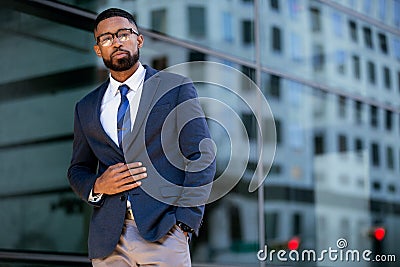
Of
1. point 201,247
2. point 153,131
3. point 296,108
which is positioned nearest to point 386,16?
point 296,108

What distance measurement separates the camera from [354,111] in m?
10.4

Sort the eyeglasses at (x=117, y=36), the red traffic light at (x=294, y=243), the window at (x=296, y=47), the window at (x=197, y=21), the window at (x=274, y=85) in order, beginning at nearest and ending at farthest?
the eyeglasses at (x=117, y=36) < the window at (x=197, y=21) < the window at (x=274, y=85) < the red traffic light at (x=294, y=243) < the window at (x=296, y=47)

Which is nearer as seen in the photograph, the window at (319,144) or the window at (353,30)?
the window at (319,144)

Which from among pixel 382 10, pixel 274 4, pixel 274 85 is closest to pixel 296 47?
pixel 274 4

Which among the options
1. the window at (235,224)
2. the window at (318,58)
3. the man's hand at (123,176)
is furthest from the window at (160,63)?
the man's hand at (123,176)

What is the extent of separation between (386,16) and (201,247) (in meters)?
4.87

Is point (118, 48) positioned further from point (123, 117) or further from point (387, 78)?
point (387, 78)

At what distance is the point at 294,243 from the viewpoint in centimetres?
947

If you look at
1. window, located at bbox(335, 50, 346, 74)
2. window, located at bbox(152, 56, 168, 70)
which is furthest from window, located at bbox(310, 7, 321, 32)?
window, located at bbox(152, 56, 168, 70)

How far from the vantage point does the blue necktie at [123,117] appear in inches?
141

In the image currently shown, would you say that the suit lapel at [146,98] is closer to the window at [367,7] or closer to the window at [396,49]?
the window at [367,7]

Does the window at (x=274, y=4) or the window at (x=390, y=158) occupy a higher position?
the window at (x=274, y=4)

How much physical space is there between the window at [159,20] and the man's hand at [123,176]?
3952 millimetres

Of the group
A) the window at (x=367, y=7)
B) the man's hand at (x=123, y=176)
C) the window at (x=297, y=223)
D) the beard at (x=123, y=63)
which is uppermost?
the window at (x=367, y=7)
